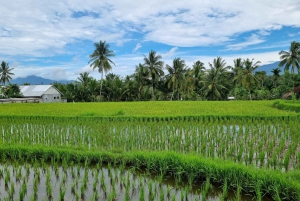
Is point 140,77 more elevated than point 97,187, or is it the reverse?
point 140,77

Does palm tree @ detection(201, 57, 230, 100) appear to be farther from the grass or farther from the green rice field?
the green rice field

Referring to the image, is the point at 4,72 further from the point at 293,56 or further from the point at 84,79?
the point at 293,56

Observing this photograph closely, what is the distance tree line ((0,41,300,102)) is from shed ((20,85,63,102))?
1576 millimetres

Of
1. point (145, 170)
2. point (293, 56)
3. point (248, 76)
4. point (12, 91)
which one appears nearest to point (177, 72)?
point (248, 76)

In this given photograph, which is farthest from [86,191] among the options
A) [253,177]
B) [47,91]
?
[47,91]

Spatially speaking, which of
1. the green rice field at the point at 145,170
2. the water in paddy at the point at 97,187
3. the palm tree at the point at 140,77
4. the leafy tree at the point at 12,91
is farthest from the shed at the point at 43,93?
the water in paddy at the point at 97,187

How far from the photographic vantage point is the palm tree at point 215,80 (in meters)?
26.6

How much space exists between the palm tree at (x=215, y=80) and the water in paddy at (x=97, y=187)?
23264 millimetres

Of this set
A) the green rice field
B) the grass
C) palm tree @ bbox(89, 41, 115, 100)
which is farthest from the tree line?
the green rice field

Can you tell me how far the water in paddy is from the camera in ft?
11.5

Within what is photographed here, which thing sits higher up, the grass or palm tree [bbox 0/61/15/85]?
palm tree [bbox 0/61/15/85]

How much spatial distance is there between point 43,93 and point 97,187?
100ft

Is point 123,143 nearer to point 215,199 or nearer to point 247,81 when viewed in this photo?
point 215,199

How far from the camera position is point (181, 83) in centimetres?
2823
